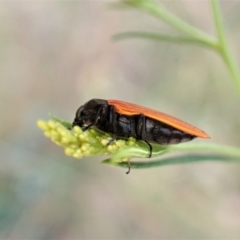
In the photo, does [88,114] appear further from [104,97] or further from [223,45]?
[104,97]

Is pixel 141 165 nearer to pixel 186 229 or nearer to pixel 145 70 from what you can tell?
pixel 186 229

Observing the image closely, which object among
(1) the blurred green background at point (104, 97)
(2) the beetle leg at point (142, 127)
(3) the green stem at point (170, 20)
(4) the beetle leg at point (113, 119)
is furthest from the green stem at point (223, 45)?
(1) the blurred green background at point (104, 97)

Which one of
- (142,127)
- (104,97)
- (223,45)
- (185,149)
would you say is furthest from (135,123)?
(104,97)

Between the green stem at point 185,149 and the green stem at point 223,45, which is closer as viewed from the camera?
the green stem at point 185,149

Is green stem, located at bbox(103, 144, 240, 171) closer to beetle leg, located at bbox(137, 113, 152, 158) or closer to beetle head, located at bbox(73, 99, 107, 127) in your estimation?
beetle leg, located at bbox(137, 113, 152, 158)

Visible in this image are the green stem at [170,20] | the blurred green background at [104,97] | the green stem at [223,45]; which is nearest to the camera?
the green stem at [223,45]

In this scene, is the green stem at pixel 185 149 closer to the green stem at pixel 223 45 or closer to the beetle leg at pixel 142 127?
the beetle leg at pixel 142 127

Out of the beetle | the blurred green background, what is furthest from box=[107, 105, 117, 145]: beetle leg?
the blurred green background
